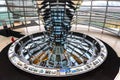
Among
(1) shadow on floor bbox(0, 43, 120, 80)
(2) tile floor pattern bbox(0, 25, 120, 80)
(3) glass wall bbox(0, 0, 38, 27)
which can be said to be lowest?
(1) shadow on floor bbox(0, 43, 120, 80)

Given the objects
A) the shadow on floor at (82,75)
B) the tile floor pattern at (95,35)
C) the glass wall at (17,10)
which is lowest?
the shadow on floor at (82,75)

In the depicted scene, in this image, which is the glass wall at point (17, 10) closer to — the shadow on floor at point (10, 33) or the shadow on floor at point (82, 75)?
the shadow on floor at point (10, 33)

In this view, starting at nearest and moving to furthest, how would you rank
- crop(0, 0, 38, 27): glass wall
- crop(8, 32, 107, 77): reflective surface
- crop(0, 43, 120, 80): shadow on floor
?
crop(0, 43, 120, 80): shadow on floor, crop(8, 32, 107, 77): reflective surface, crop(0, 0, 38, 27): glass wall

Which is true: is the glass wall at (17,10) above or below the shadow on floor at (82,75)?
above

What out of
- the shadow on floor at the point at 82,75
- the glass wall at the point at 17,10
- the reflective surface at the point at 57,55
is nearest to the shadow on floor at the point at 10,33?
the glass wall at the point at 17,10

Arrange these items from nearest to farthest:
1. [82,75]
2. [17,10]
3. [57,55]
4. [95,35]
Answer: [82,75] → [57,55] → [95,35] → [17,10]

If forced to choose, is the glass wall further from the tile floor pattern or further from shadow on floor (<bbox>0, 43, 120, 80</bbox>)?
shadow on floor (<bbox>0, 43, 120, 80</bbox>)

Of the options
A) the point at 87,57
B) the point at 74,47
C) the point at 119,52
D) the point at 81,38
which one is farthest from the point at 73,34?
the point at 119,52

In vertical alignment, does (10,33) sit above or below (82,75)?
above

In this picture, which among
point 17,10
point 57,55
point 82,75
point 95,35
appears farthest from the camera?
point 17,10

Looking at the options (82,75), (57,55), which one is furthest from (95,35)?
(82,75)

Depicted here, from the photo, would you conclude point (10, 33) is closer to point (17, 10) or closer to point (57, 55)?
point (17, 10)

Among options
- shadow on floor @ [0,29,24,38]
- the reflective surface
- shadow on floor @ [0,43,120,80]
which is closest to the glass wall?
shadow on floor @ [0,29,24,38]

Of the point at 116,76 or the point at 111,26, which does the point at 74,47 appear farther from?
the point at 111,26
